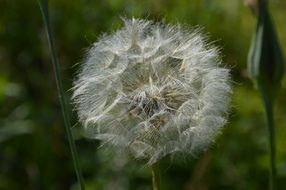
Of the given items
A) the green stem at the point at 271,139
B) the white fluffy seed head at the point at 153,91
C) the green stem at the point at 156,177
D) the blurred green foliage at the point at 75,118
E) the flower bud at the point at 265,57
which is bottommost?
the blurred green foliage at the point at 75,118

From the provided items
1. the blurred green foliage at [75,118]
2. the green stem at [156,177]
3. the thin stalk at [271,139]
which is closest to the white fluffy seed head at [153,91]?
the green stem at [156,177]

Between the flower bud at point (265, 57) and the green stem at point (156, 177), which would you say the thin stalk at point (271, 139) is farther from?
the green stem at point (156, 177)

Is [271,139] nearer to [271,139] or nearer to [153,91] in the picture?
[271,139]

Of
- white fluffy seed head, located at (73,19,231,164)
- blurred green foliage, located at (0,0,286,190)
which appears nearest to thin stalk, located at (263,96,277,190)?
white fluffy seed head, located at (73,19,231,164)

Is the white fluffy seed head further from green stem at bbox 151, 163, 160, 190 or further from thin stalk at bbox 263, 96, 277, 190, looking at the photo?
thin stalk at bbox 263, 96, 277, 190

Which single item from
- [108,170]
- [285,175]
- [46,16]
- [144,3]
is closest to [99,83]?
[46,16]
